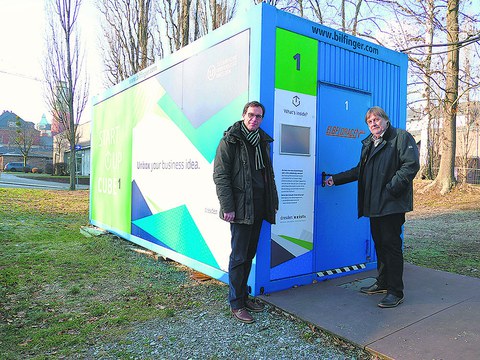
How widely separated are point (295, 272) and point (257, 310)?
0.84 meters

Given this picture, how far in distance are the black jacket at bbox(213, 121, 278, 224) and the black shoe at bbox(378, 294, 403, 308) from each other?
1.45 m

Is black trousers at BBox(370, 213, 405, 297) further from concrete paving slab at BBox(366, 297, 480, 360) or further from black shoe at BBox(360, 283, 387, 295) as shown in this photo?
concrete paving slab at BBox(366, 297, 480, 360)

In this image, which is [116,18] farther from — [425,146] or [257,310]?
[257,310]

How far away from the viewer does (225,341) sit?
11.0ft

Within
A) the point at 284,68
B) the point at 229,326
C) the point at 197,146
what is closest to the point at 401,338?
the point at 229,326

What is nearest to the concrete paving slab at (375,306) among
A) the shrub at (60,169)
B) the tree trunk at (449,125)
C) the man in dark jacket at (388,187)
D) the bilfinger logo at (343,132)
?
the man in dark jacket at (388,187)

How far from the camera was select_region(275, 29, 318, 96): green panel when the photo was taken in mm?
4363

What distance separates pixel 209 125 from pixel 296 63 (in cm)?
129

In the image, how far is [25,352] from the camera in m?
3.21

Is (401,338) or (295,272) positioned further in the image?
(295,272)

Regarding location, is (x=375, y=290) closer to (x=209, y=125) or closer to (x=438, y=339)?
(x=438, y=339)

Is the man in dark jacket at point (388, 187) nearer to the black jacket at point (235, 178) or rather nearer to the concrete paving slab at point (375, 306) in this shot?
the concrete paving slab at point (375, 306)

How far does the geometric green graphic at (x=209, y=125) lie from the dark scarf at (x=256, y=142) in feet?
2.11

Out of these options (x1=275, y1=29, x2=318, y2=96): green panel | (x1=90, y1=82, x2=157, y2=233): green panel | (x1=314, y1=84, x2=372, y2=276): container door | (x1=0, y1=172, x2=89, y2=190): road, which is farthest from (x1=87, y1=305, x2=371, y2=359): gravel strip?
(x1=0, y1=172, x2=89, y2=190): road
